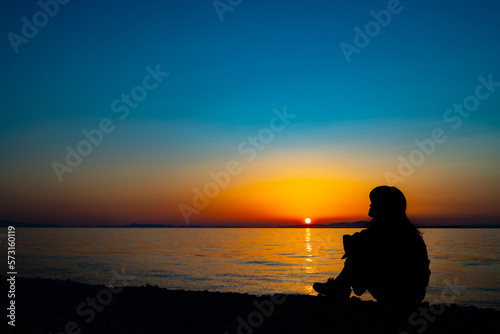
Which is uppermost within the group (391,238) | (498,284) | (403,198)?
(403,198)

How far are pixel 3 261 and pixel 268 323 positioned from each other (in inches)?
951

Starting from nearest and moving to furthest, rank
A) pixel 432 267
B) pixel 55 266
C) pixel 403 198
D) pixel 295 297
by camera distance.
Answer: pixel 403 198 < pixel 295 297 < pixel 55 266 < pixel 432 267

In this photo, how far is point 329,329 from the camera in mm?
5973

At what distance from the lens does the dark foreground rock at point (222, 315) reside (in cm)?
594

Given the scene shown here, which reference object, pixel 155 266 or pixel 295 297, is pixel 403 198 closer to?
pixel 295 297

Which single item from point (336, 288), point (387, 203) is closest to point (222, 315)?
point (336, 288)

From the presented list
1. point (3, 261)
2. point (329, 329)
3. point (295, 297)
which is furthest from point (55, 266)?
point (329, 329)

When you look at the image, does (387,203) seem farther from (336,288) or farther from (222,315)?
(222,315)

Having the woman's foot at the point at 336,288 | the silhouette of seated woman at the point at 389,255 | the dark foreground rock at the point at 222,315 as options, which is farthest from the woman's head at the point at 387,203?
the dark foreground rock at the point at 222,315

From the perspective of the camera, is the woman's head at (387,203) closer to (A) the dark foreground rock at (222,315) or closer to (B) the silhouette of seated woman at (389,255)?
(B) the silhouette of seated woman at (389,255)

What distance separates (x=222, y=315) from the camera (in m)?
6.84

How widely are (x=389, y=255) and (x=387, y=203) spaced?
825 millimetres

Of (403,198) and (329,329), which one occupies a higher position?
(403,198)

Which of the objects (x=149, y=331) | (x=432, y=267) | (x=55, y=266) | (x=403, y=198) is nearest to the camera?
(x=149, y=331)
